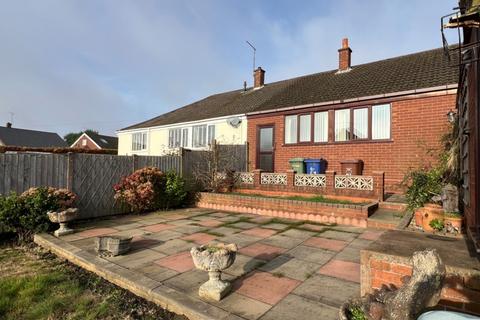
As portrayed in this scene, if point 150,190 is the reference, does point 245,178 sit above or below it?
above

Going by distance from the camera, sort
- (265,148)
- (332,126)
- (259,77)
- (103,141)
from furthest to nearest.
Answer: (103,141) → (259,77) → (265,148) → (332,126)

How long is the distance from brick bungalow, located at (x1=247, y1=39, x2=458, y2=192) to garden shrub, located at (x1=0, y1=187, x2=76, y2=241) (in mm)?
8692

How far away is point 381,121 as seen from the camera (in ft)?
31.8

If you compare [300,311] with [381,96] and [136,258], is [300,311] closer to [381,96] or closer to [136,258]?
[136,258]

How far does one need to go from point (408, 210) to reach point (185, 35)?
556 inches

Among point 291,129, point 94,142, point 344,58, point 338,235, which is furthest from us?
point 94,142

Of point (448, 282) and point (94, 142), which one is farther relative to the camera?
point (94, 142)

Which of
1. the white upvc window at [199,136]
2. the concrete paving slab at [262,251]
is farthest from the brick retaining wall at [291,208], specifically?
the white upvc window at [199,136]

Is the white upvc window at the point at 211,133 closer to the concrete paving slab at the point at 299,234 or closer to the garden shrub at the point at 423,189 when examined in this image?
the concrete paving slab at the point at 299,234

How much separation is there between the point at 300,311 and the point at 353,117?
29.5ft

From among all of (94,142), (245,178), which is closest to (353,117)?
(245,178)

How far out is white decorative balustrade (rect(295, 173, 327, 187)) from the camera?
28.2ft

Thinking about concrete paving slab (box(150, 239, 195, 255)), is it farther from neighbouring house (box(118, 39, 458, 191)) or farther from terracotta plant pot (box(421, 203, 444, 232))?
neighbouring house (box(118, 39, 458, 191))

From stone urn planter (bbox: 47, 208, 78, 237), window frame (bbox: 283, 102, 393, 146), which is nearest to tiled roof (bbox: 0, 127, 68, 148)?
stone urn planter (bbox: 47, 208, 78, 237)
